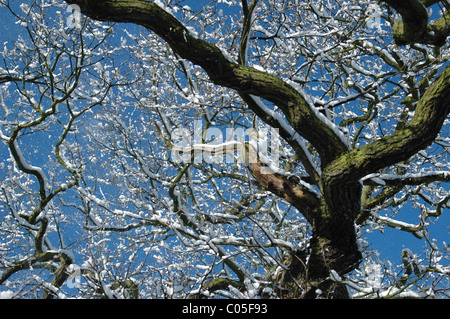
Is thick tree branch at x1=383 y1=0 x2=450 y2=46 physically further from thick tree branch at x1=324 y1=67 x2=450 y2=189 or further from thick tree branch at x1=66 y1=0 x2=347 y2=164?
thick tree branch at x1=66 y1=0 x2=347 y2=164

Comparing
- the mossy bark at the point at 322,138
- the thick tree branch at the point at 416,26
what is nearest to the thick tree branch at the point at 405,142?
the mossy bark at the point at 322,138

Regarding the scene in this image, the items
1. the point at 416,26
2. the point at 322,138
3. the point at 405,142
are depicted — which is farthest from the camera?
the point at 322,138

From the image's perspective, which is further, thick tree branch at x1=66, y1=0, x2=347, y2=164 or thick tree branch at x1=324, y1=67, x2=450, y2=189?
thick tree branch at x1=66, y1=0, x2=347, y2=164

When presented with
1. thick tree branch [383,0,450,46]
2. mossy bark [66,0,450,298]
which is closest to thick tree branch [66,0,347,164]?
mossy bark [66,0,450,298]

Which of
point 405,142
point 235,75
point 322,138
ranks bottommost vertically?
point 405,142

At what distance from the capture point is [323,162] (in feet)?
16.2

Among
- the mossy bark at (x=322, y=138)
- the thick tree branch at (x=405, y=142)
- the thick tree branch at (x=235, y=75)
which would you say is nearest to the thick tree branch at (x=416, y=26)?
the mossy bark at (x=322, y=138)

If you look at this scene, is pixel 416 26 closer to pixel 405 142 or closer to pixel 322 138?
pixel 405 142

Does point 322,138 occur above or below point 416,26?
below

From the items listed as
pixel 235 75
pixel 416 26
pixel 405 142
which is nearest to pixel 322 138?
pixel 405 142

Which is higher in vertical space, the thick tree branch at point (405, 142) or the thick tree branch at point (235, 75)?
the thick tree branch at point (235, 75)

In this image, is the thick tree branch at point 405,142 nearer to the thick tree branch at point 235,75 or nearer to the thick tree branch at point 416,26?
the thick tree branch at point 235,75

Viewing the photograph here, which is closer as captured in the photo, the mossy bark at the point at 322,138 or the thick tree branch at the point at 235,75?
the mossy bark at the point at 322,138
